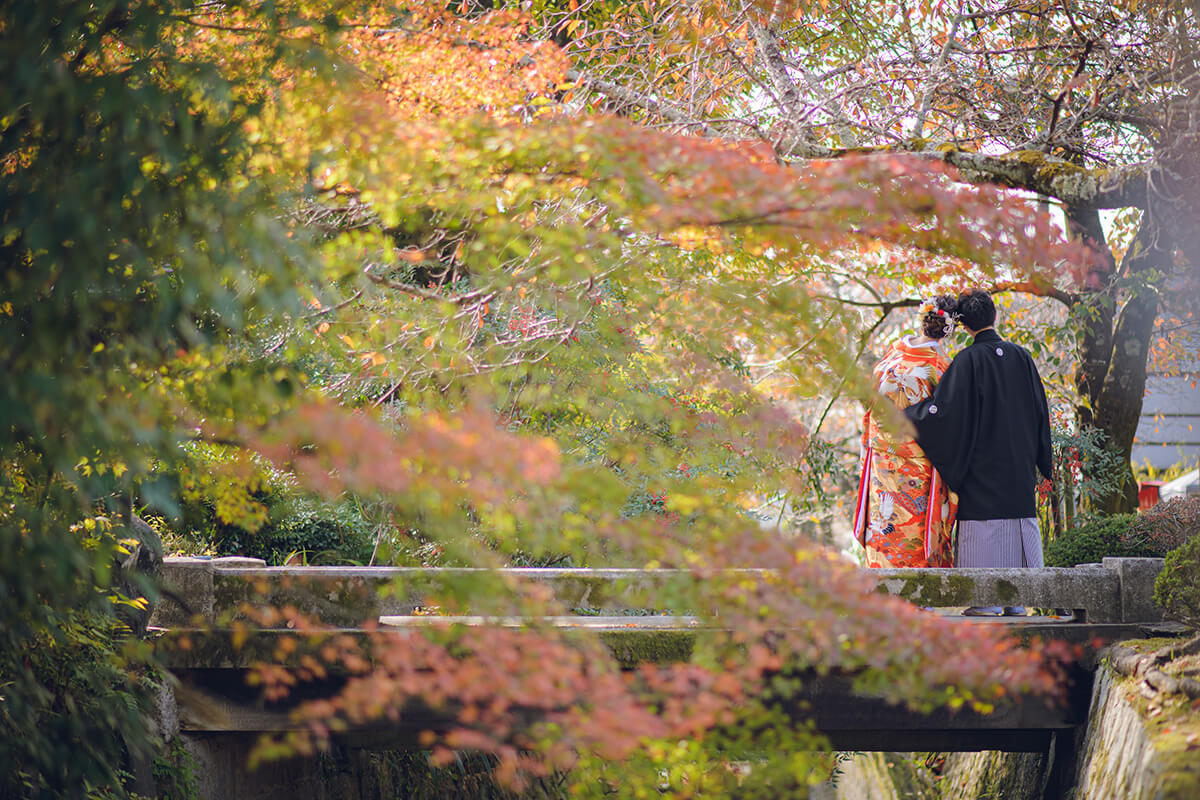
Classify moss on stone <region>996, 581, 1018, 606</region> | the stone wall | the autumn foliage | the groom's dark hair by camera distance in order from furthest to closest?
the groom's dark hair → moss on stone <region>996, 581, 1018, 606</region> → the stone wall → the autumn foliage

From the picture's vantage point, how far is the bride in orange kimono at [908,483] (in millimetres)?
5883

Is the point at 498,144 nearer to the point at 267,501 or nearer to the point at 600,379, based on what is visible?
the point at 600,379

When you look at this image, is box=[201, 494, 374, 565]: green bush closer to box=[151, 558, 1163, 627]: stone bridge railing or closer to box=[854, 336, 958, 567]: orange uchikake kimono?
box=[151, 558, 1163, 627]: stone bridge railing

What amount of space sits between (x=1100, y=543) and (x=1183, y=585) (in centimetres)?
172

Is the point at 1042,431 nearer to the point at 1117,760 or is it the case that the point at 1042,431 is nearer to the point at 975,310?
the point at 975,310

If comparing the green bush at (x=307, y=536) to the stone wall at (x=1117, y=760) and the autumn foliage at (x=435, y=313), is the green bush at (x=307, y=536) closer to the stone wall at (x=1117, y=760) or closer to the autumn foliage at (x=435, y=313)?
the autumn foliage at (x=435, y=313)

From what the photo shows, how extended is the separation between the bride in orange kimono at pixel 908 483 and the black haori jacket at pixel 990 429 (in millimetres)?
142

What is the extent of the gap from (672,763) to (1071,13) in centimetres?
534

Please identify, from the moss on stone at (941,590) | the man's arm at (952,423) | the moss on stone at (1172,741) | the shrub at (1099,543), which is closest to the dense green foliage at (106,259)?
the moss on stone at (1172,741)

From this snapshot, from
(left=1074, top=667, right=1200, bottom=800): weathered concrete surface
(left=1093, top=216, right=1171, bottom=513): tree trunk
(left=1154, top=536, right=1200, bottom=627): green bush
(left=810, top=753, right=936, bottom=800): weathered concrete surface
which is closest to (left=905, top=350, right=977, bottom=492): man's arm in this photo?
(left=1074, top=667, right=1200, bottom=800): weathered concrete surface

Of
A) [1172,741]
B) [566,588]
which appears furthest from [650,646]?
[1172,741]

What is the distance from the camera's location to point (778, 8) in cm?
664

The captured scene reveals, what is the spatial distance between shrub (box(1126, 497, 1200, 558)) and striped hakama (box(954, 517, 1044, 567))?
1.63 ft

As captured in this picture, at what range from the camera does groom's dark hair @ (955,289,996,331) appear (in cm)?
570
